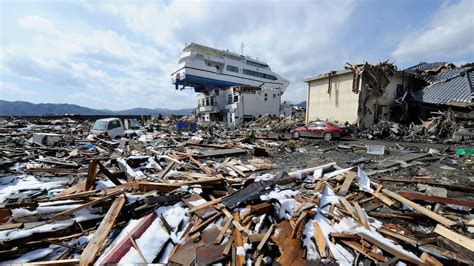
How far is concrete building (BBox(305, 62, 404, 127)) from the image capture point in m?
19.8

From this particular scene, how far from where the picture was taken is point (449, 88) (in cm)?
1930

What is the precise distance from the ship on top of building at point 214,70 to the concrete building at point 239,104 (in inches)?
144

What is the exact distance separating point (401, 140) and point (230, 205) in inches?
683

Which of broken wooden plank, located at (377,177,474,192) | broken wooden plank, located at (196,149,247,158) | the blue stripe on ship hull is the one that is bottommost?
broken wooden plank, located at (196,149,247,158)

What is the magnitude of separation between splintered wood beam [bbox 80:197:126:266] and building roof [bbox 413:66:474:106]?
24360 millimetres

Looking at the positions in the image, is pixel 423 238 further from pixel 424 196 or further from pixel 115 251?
pixel 115 251

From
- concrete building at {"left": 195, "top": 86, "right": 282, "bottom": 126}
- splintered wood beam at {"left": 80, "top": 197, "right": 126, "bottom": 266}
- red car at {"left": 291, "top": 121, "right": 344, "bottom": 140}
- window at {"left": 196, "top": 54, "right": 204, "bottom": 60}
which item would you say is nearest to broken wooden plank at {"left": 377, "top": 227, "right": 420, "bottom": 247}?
splintered wood beam at {"left": 80, "top": 197, "right": 126, "bottom": 266}

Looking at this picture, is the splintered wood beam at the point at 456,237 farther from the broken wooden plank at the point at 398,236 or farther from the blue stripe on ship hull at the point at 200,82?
the blue stripe on ship hull at the point at 200,82

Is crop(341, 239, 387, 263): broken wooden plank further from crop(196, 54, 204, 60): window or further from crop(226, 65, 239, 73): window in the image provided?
crop(226, 65, 239, 73): window

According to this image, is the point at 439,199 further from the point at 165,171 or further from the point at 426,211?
the point at 165,171

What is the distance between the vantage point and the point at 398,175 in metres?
7.18

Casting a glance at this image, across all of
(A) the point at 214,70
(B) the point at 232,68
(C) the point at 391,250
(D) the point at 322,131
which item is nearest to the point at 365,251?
(C) the point at 391,250

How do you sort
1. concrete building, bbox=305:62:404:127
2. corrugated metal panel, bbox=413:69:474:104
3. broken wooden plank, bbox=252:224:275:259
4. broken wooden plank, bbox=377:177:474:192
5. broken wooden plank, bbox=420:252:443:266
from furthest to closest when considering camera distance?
concrete building, bbox=305:62:404:127 → corrugated metal panel, bbox=413:69:474:104 → broken wooden plank, bbox=377:177:474:192 → broken wooden plank, bbox=252:224:275:259 → broken wooden plank, bbox=420:252:443:266

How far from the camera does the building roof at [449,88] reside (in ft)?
58.4
